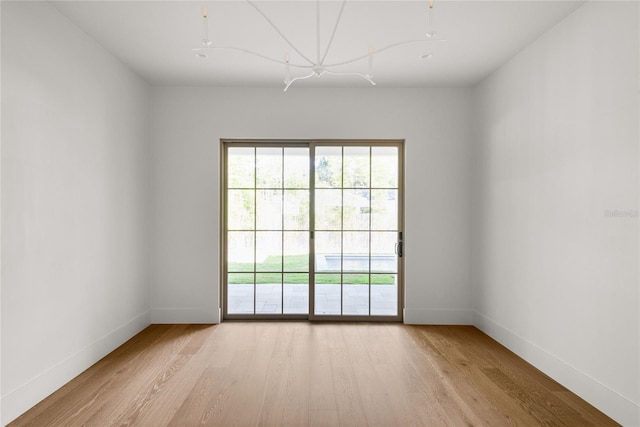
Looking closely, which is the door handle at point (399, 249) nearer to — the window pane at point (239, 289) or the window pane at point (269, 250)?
the window pane at point (269, 250)

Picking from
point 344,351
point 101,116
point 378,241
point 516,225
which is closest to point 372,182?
point 378,241

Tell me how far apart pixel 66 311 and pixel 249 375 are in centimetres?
151

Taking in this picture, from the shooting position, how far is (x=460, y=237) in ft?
14.7

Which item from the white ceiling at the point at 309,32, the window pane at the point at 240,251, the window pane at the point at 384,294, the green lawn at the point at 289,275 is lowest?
the window pane at the point at 384,294

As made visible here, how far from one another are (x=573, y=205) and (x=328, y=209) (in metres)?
2.51

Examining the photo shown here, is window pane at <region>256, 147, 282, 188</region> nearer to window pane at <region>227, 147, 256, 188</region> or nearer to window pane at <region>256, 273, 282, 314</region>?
window pane at <region>227, 147, 256, 188</region>

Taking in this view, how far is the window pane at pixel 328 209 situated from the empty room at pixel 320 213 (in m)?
0.03

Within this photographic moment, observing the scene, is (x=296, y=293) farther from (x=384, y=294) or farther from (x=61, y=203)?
(x=61, y=203)

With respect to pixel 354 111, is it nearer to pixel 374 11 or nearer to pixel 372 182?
pixel 372 182

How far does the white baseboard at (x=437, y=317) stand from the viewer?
4449 millimetres

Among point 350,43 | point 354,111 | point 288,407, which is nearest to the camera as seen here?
point 288,407

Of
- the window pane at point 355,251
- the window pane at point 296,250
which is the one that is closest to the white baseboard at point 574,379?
the window pane at point 355,251

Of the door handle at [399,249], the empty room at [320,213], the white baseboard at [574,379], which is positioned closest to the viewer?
the white baseboard at [574,379]

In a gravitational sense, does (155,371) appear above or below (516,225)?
below
